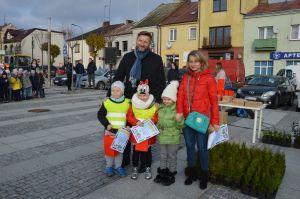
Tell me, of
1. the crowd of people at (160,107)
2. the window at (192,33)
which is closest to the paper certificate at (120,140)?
the crowd of people at (160,107)

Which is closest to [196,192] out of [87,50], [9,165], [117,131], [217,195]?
[217,195]

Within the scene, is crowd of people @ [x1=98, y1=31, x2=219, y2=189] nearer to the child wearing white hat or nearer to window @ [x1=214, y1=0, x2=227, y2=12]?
the child wearing white hat

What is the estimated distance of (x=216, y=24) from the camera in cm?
3219

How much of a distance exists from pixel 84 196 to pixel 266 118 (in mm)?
8225

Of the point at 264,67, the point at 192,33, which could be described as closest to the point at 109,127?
the point at 264,67

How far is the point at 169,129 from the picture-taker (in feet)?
13.9

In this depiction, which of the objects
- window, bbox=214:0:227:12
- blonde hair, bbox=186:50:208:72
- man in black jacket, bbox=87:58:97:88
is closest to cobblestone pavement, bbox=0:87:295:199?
blonde hair, bbox=186:50:208:72

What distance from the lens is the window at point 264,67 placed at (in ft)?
94.4

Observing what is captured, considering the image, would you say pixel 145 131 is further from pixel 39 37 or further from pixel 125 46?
pixel 39 37

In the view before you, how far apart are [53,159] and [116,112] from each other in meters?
1.74

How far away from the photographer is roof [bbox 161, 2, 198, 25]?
35.1 metres

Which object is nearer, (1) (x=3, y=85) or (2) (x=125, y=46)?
(1) (x=3, y=85)

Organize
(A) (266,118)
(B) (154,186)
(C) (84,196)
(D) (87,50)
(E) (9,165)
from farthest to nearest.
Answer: (D) (87,50), (A) (266,118), (E) (9,165), (B) (154,186), (C) (84,196)

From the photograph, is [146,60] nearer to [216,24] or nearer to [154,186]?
[154,186]
